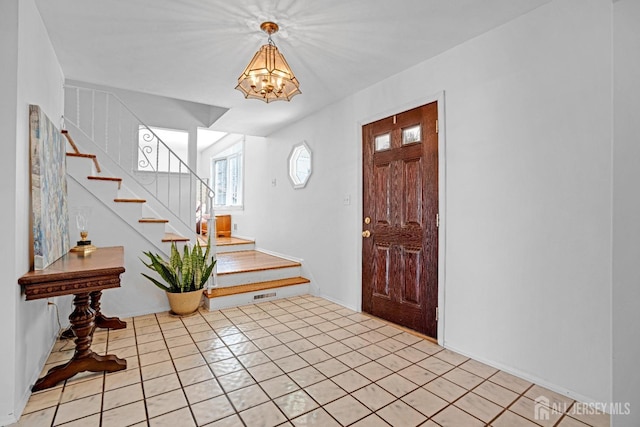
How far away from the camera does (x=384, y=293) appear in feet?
10.4

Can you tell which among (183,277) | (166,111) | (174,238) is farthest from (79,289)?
Answer: (166,111)

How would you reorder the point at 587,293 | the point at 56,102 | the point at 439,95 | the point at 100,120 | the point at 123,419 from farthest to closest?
the point at 100,120
the point at 56,102
the point at 439,95
the point at 587,293
the point at 123,419

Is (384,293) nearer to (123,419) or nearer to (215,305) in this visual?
(215,305)

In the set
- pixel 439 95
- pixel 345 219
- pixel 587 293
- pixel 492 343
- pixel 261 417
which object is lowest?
pixel 261 417

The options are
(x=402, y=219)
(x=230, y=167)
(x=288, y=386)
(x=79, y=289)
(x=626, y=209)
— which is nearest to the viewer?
(x=626, y=209)

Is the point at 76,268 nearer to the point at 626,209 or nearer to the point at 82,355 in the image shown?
the point at 82,355

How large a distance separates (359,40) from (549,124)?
1455mm

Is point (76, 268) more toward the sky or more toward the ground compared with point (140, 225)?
more toward the ground

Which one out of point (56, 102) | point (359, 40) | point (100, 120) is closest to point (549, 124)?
point (359, 40)

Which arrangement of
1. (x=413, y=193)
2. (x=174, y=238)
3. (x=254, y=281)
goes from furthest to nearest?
(x=254, y=281)
(x=174, y=238)
(x=413, y=193)

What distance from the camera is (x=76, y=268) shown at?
195cm

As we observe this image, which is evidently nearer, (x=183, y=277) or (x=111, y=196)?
(x=111, y=196)

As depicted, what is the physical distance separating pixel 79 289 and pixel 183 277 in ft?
4.51

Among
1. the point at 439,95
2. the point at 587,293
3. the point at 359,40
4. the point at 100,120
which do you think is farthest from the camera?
the point at 100,120
